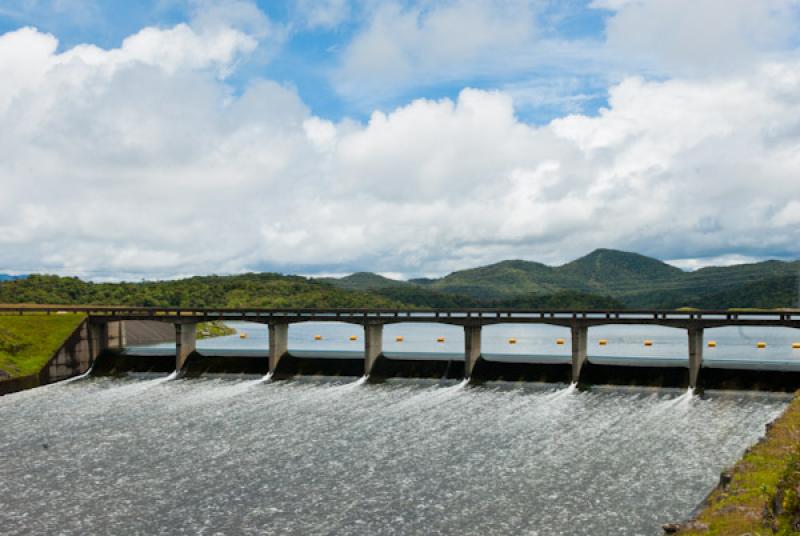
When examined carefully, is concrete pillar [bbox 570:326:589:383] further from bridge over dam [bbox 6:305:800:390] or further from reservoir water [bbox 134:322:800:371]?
reservoir water [bbox 134:322:800:371]

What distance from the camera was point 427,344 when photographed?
150375 millimetres

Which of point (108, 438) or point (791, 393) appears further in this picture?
point (791, 393)

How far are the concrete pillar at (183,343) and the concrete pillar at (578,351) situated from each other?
168ft

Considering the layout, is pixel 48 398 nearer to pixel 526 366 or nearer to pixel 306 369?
pixel 306 369

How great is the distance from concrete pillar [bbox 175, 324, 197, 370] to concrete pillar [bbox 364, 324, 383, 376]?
84.8ft

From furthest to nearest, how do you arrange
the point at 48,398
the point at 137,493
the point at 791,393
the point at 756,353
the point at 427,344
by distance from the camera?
the point at 427,344 < the point at 756,353 < the point at 48,398 < the point at 791,393 < the point at 137,493

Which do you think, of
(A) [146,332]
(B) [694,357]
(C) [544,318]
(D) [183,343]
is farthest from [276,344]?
(A) [146,332]

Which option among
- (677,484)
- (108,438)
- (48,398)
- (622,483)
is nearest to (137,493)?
(108,438)

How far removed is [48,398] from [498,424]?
4909 cm

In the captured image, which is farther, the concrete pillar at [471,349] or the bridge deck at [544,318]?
the concrete pillar at [471,349]

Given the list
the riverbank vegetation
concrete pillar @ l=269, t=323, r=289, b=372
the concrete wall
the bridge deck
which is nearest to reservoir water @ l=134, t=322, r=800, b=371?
the concrete wall

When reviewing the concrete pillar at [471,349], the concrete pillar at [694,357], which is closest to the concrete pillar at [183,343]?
the concrete pillar at [471,349]

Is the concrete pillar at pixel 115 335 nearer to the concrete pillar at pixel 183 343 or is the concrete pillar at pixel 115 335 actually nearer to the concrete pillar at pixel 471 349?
the concrete pillar at pixel 183 343

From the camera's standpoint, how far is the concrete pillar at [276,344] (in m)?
85.8
